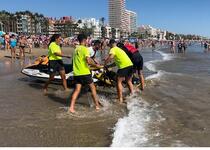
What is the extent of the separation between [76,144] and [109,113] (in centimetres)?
231

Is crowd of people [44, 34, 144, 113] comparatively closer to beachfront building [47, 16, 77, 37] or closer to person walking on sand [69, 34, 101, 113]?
person walking on sand [69, 34, 101, 113]

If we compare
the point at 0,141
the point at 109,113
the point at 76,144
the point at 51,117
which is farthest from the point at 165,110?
the point at 0,141

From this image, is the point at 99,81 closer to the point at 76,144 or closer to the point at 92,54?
the point at 92,54

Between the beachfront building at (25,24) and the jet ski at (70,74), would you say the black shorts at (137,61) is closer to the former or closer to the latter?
the jet ski at (70,74)

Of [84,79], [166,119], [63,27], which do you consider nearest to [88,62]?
[84,79]

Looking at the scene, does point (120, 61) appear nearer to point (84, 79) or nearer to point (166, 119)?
point (84, 79)

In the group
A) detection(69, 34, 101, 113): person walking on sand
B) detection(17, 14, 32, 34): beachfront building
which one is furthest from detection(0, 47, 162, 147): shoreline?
detection(17, 14, 32, 34): beachfront building

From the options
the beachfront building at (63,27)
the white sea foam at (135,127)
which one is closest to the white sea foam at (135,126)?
the white sea foam at (135,127)

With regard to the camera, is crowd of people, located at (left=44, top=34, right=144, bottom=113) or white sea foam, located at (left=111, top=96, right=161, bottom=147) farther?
crowd of people, located at (left=44, top=34, right=144, bottom=113)

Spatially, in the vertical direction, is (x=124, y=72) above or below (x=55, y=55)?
below

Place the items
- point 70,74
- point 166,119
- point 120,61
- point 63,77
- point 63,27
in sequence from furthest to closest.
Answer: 1. point 63,27
2. point 70,74
3. point 63,77
4. point 120,61
5. point 166,119

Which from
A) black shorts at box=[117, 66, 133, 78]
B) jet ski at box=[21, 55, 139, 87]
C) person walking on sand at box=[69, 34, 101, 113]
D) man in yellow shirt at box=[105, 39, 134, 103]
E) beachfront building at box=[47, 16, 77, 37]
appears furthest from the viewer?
beachfront building at box=[47, 16, 77, 37]

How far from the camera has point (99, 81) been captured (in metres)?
11.2

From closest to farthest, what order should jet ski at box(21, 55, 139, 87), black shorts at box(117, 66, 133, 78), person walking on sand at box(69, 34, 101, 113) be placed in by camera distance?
person walking on sand at box(69, 34, 101, 113), black shorts at box(117, 66, 133, 78), jet ski at box(21, 55, 139, 87)
